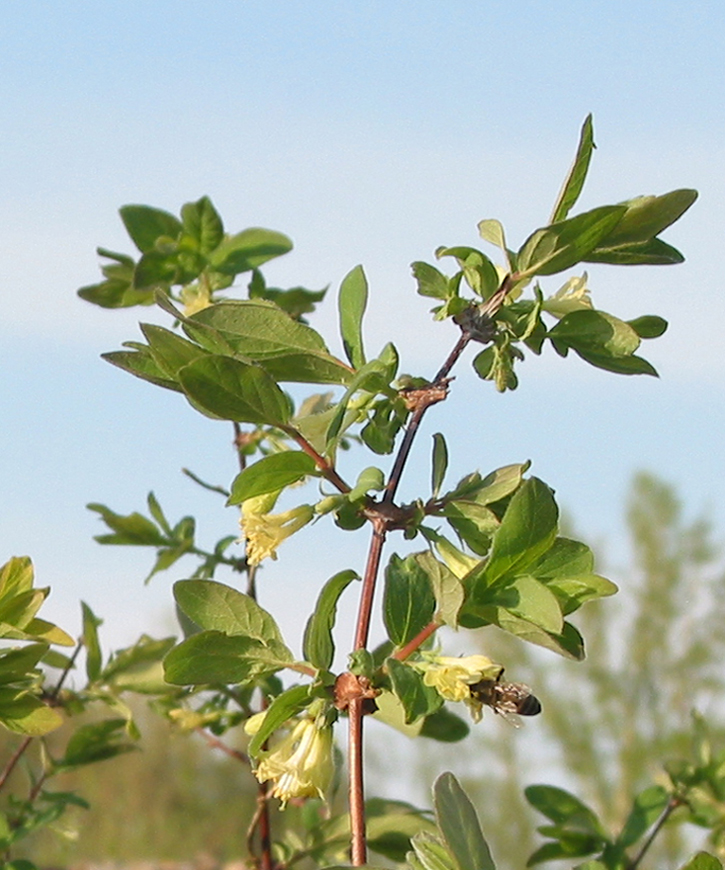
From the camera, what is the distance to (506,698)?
2.04 feet

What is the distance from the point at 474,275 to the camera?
67cm

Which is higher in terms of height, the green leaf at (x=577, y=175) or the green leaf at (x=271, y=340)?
the green leaf at (x=577, y=175)

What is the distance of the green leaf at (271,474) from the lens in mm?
610

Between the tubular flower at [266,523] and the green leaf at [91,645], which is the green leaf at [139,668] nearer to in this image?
the green leaf at [91,645]

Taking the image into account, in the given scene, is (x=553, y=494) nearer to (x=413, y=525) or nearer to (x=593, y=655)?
(x=413, y=525)

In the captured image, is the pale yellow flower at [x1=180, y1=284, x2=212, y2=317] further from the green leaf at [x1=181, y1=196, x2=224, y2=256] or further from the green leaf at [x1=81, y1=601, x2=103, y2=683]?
the green leaf at [x1=81, y1=601, x2=103, y2=683]

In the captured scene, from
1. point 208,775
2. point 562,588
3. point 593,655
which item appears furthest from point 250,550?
point 593,655

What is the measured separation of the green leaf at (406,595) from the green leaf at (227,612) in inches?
2.5

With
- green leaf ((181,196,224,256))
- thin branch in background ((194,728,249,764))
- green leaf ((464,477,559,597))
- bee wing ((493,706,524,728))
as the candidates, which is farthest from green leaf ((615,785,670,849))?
green leaf ((181,196,224,256))

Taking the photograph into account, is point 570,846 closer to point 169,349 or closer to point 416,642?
point 416,642

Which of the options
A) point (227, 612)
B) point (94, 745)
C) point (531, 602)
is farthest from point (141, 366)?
point (94, 745)

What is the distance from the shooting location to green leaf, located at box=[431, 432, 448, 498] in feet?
2.16

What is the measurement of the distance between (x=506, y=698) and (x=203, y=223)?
0.66 m

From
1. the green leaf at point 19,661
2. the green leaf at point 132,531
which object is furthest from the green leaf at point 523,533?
the green leaf at point 132,531
